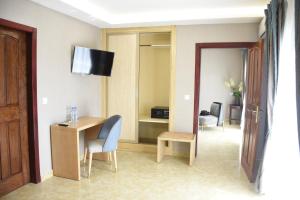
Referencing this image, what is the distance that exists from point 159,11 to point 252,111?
88.9 inches

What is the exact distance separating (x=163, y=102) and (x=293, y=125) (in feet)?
8.83

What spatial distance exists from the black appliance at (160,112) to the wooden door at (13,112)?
2.33 metres

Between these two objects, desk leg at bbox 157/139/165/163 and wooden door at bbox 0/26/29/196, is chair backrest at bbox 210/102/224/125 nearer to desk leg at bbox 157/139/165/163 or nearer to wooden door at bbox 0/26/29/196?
desk leg at bbox 157/139/165/163

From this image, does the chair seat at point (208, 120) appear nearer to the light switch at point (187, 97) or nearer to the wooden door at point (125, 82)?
the light switch at point (187, 97)

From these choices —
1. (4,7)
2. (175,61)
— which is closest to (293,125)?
(175,61)

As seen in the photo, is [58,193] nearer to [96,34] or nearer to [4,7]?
[4,7]

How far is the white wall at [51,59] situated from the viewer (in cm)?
290

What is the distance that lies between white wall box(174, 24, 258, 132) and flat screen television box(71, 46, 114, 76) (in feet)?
4.24

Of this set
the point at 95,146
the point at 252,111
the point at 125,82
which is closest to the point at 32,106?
the point at 95,146

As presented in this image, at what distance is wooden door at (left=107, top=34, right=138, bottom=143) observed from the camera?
449 cm

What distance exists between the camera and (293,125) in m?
2.37

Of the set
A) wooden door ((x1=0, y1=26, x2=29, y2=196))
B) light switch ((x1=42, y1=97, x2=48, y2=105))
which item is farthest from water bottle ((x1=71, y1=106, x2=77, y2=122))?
wooden door ((x1=0, y1=26, x2=29, y2=196))

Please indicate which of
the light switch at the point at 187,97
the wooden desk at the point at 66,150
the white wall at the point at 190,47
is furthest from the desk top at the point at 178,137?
the wooden desk at the point at 66,150

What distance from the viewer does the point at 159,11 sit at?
3.99m
